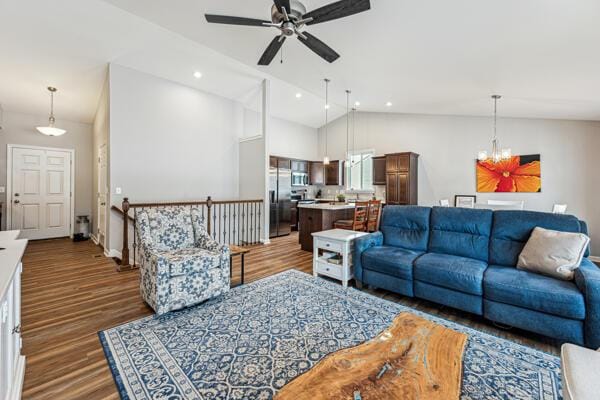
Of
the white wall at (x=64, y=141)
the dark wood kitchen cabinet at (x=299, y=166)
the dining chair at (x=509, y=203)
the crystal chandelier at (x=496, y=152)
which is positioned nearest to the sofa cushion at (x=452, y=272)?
the crystal chandelier at (x=496, y=152)

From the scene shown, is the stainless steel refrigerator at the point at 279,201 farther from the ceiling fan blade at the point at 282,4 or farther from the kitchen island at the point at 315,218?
the ceiling fan blade at the point at 282,4

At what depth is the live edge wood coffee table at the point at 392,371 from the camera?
1098 mm

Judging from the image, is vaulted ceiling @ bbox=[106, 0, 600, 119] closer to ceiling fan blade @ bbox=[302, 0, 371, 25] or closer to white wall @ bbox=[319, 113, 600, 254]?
white wall @ bbox=[319, 113, 600, 254]

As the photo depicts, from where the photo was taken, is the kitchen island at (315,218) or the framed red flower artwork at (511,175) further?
the framed red flower artwork at (511,175)

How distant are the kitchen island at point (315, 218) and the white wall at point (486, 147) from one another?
2935 mm

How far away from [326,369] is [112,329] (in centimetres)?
214

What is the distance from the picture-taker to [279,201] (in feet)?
23.3

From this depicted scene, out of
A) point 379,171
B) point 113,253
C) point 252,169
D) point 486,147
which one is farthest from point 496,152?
point 113,253

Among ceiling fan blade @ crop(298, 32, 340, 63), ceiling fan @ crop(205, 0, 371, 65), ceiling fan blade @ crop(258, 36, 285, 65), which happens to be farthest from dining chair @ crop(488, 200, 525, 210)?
ceiling fan blade @ crop(258, 36, 285, 65)

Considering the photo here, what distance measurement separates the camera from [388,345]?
4.79 ft

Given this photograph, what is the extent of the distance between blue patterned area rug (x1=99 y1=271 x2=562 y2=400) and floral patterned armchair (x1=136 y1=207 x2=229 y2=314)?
177 mm

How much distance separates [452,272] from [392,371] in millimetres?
1701

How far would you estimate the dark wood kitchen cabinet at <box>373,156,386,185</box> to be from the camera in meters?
7.49

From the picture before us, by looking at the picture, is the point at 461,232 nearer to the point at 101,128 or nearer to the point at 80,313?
the point at 80,313
